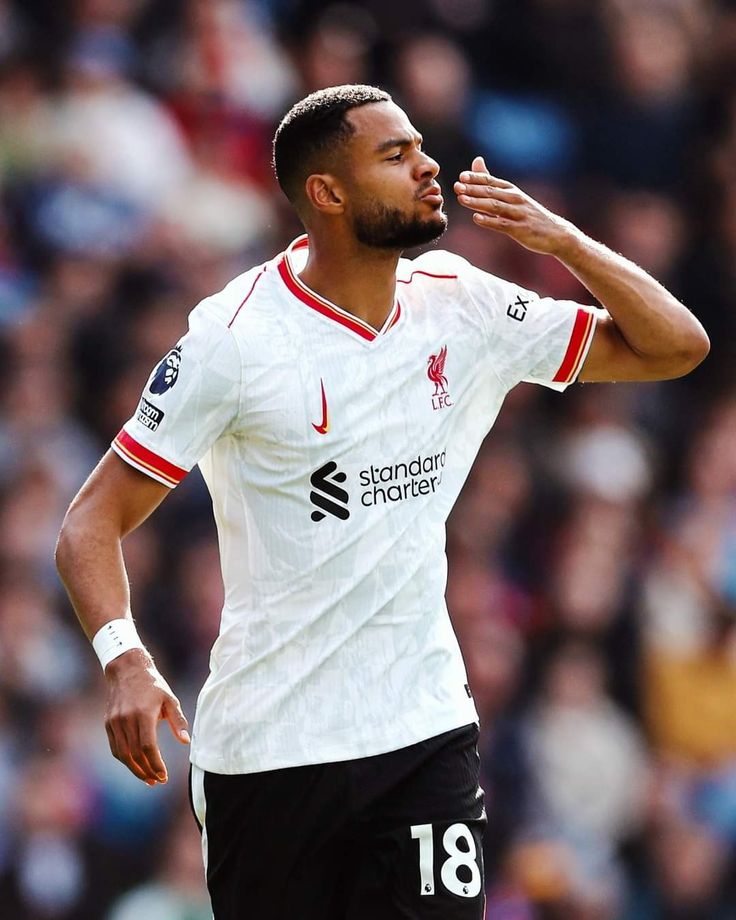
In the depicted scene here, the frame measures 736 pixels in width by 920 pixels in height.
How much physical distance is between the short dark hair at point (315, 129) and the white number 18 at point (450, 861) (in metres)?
1.66

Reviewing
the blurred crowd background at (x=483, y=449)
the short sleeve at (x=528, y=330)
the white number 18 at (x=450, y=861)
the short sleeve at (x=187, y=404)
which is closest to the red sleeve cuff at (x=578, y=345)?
the short sleeve at (x=528, y=330)

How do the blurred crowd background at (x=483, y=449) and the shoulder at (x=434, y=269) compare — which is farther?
the blurred crowd background at (x=483, y=449)

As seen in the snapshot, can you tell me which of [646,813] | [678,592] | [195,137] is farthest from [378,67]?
[646,813]

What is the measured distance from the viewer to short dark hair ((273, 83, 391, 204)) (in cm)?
440

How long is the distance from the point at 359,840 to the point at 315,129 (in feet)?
5.89

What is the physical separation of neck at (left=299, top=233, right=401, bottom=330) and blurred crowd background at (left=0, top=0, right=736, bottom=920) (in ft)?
12.1

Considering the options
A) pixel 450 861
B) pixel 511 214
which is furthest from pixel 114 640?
pixel 511 214

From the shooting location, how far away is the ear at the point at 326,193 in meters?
4.41

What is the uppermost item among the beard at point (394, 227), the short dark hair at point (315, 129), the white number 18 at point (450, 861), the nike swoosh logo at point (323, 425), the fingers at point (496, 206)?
the short dark hair at point (315, 129)

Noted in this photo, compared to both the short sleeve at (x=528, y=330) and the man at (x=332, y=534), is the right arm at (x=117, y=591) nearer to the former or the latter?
the man at (x=332, y=534)

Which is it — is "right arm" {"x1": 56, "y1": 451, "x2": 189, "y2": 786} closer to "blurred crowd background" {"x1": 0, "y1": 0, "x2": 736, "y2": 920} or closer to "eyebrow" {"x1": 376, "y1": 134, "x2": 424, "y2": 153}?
"eyebrow" {"x1": 376, "y1": 134, "x2": 424, "y2": 153}

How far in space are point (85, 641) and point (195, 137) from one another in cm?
290

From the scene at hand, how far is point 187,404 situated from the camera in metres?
4.17

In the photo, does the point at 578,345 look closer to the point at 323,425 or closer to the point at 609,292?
the point at 609,292
